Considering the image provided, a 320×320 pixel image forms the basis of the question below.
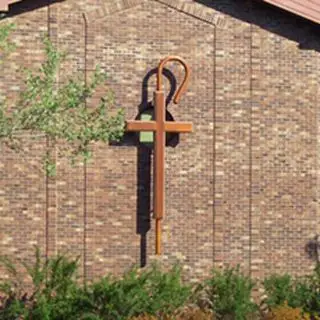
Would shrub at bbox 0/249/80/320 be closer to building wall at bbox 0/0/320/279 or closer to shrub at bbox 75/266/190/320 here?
shrub at bbox 75/266/190/320

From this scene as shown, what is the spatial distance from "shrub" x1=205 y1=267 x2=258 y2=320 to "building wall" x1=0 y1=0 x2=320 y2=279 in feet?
2.18

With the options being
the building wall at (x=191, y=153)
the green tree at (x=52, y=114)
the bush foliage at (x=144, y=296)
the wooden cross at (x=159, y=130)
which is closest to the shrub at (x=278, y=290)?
the bush foliage at (x=144, y=296)

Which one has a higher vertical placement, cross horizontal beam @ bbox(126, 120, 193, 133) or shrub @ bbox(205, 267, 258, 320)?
cross horizontal beam @ bbox(126, 120, 193, 133)

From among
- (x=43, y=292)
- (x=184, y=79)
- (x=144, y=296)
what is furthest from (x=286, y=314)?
(x=184, y=79)

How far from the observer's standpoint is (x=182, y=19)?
51.7ft

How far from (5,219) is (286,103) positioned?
6.10 meters

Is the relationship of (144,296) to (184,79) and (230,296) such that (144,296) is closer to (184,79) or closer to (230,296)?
(230,296)

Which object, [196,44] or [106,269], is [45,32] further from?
[106,269]

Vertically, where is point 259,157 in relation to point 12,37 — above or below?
below

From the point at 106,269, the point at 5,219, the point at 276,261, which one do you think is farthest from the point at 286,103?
the point at 5,219

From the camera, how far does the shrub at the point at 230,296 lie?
14.9 m

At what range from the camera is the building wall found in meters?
15.2

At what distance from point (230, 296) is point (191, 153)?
292 cm

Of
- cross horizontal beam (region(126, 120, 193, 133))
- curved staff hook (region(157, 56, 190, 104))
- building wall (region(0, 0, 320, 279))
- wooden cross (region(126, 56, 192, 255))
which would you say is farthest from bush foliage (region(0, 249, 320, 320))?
curved staff hook (region(157, 56, 190, 104))
